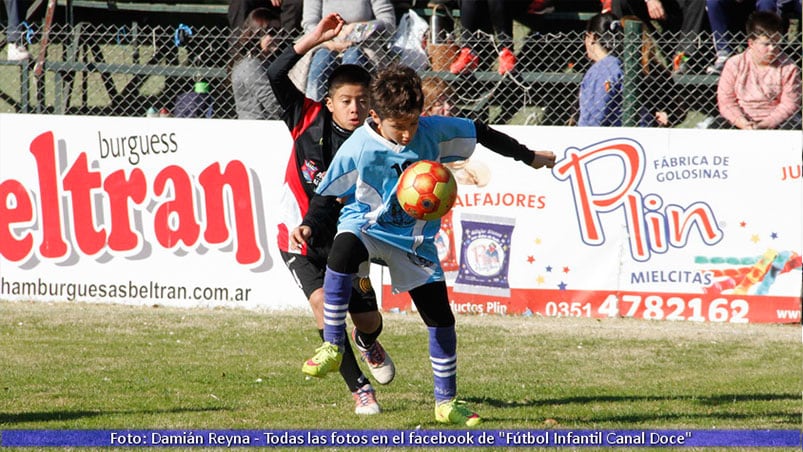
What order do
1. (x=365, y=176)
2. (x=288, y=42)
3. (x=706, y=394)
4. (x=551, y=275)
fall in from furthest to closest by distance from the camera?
1. (x=288, y=42)
2. (x=551, y=275)
3. (x=706, y=394)
4. (x=365, y=176)

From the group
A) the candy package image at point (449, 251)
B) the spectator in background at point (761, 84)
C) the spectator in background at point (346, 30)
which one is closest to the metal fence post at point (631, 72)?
the spectator in background at point (761, 84)

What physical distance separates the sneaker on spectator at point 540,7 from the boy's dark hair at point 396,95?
7.50 metres

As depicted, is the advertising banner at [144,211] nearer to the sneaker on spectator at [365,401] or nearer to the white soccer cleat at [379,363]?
the white soccer cleat at [379,363]

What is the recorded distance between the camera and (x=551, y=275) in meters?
11.3

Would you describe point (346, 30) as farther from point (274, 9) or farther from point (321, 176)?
point (321, 176)

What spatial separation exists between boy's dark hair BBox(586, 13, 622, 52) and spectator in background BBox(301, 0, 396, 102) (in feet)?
6.51

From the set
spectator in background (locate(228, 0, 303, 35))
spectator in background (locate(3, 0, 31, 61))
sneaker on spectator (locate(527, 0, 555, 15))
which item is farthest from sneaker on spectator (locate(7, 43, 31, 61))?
sneaker on spectator (locate(527, 0, 555, 15))

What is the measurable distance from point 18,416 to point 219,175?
5483 mm

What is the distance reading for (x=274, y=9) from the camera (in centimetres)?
1323

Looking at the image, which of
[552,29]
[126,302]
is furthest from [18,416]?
[552,29]


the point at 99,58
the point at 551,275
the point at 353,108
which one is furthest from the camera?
the point at 99,58

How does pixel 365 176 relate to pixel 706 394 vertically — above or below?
above

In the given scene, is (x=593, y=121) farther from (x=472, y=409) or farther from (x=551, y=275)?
(x=472, y=409)

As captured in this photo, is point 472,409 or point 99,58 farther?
point 99,58
